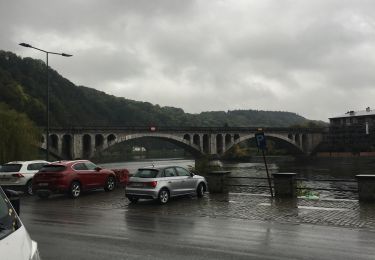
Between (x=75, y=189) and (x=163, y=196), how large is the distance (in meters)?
4.90

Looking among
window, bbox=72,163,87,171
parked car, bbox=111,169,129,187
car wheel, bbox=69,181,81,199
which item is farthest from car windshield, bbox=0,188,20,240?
parked car, bbox=111,169,129,187

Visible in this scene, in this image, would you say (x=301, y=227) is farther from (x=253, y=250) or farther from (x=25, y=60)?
(x=25, y=60)

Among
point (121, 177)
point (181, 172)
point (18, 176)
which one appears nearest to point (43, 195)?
point (18, 176)

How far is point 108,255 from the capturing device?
796 cm

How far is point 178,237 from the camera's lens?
390 inches

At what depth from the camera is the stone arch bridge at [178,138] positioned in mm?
72688

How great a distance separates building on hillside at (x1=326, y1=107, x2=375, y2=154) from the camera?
4744 inches

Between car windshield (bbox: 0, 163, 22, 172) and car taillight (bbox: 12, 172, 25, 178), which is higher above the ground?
car windshield (bbox: 0, 163, 22, 172)

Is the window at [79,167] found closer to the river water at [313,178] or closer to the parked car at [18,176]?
the parked car at [18,176]

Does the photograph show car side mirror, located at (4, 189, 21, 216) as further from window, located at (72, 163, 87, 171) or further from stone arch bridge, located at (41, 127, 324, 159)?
stone arch bridge, located at (41, 127, 324, 159)

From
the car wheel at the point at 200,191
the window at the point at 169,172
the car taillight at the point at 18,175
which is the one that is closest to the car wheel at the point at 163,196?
the window at the point at 169,172

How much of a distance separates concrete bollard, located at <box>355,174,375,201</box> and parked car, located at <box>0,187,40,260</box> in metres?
14.0

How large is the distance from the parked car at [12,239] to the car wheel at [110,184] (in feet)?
58.4

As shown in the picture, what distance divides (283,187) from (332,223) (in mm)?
6049
